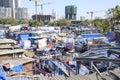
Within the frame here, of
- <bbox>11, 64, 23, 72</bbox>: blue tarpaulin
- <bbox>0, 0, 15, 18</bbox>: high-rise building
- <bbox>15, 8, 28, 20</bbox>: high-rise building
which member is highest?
<bbox>0, 0, 15, 18</bbox>: high-rise building

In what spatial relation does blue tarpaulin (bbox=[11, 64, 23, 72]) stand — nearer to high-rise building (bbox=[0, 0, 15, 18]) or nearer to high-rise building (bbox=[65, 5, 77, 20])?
high-rise building (bbox=[65, 5, 77, 20])

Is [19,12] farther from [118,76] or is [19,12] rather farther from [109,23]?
[118,76]

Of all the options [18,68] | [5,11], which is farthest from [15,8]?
[18,68]

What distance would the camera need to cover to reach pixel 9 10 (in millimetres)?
144625

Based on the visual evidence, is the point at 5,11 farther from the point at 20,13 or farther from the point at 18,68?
the point at 18,68

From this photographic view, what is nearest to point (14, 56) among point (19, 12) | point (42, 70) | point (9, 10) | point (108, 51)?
point (42, 70)

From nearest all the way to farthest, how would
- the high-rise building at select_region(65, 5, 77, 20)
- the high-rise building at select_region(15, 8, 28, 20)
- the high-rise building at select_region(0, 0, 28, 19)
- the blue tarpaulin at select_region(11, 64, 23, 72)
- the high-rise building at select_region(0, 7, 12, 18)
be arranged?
the blue tarpaulin at select_region(11, 64, 23, 72) < the high-rise building at select_region(65, 5, 77, 20) < the high-rise building at select_region(0, 7, 12, 18) < the high-rise building at select_region(0, 0, 28, 19) < the high-rise building at select_region(15, 8, 28, 20)

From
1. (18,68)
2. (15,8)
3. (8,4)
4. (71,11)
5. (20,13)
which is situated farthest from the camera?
(15,8)

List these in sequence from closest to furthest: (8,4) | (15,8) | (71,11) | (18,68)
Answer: (18,68) < (71,11) < (8,4) < (15,8)

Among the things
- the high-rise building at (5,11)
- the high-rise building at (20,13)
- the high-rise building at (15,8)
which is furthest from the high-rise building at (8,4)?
the high-rise building at (5,11)

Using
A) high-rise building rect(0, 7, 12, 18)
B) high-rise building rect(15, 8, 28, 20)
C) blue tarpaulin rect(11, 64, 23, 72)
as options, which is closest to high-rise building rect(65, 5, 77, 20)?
high-rise building rect(0, 7, 12, 18)

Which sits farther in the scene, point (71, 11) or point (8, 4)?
point (8, 4)

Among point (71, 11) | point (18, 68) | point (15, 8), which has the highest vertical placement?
point (15, 8)

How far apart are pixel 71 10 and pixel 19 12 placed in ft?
155
